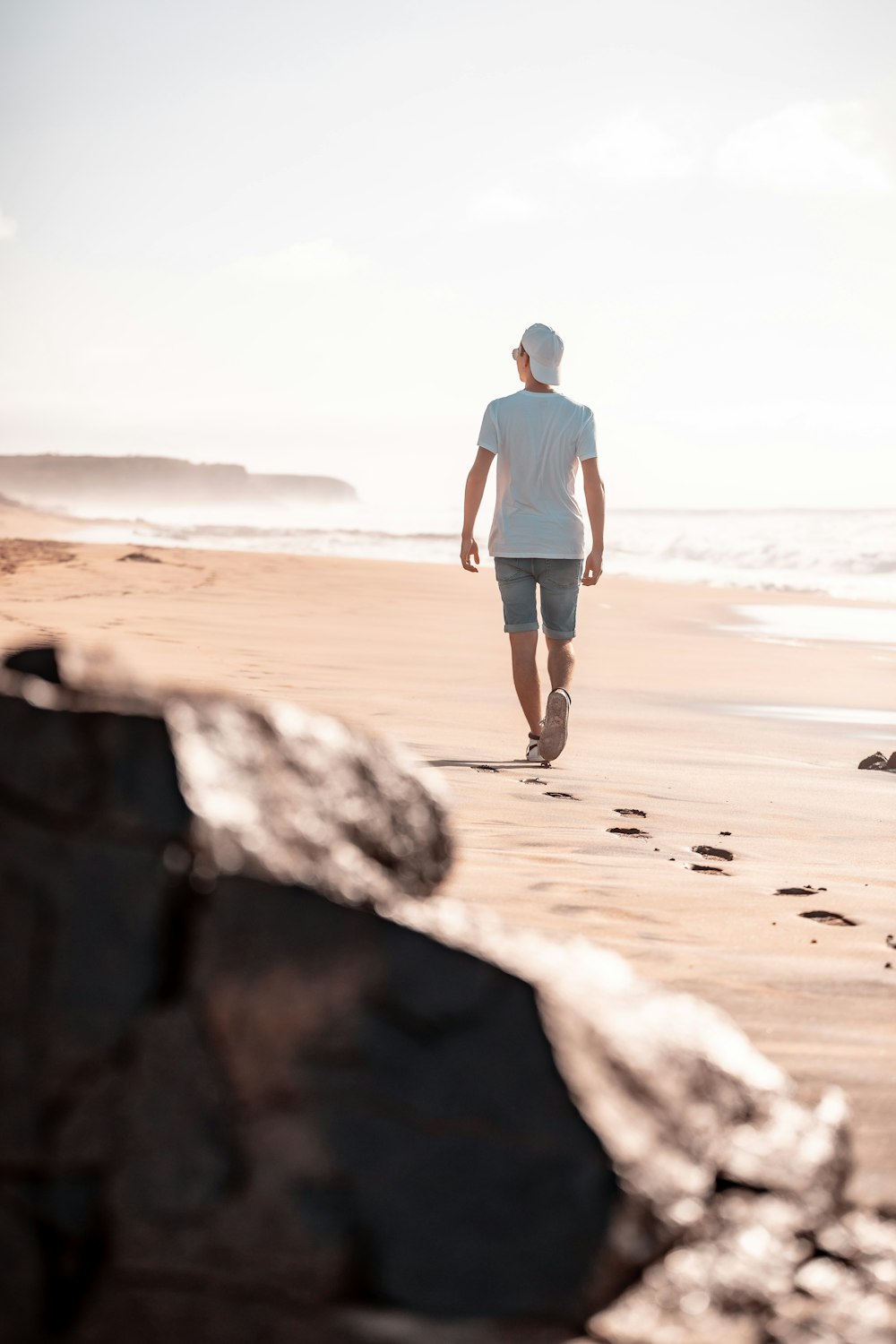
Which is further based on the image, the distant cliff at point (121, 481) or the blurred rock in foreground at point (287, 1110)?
the distant cliff at point (121, 481)

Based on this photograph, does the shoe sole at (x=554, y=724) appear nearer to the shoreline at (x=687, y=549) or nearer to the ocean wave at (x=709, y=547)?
the shoreline at (x=687, y=549)

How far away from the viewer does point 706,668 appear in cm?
1070

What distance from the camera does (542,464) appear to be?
18.4 ft

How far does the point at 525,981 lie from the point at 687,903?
5.86 feet

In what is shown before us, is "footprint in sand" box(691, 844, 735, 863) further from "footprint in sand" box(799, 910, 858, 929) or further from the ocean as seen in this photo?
the ocean

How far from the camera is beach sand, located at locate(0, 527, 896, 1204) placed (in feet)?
8.75

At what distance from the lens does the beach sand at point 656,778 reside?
8.75 ft

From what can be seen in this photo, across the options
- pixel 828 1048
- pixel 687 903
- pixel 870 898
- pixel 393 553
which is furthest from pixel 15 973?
pixel 393 553

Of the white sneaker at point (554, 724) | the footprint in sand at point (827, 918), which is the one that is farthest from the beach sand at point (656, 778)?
the white sneaker at point (554, 724)

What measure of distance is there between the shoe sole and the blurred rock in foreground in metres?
3.78

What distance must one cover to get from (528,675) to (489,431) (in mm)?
1119

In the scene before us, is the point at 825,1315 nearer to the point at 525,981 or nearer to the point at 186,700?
the point at 525,981

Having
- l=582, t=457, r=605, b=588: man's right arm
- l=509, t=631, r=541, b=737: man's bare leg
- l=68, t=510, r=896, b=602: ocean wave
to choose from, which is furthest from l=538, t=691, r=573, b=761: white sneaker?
l=68, t=510, r=896, b=602: ocean wave

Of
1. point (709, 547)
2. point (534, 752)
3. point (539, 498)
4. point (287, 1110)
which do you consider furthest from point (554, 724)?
point (709, 547)
